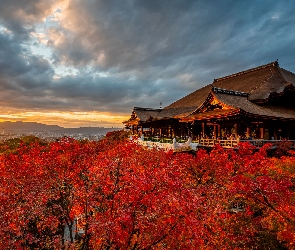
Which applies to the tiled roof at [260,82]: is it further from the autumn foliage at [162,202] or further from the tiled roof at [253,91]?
the autumn foliage at [162,202]

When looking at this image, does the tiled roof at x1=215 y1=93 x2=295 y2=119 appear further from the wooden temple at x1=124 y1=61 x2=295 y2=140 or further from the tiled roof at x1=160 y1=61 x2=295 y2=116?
the tiled roof at x1=160 y1=61 x2=295 y2=116

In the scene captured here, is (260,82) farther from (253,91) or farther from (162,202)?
(162,202)

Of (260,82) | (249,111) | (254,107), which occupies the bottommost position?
(249,111)

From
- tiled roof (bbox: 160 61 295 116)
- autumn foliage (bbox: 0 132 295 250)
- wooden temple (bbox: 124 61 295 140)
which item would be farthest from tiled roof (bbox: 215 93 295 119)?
autumn foliage (bbox: 0 132 295 250)

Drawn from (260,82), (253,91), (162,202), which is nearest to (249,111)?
(253,91)

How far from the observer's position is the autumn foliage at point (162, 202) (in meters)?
10.6

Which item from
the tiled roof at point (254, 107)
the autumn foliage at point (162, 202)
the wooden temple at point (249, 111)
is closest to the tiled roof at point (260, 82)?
the wooden temple at point (249, 111)

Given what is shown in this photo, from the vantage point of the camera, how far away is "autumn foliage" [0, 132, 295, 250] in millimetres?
10609

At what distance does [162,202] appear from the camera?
35.1 ft

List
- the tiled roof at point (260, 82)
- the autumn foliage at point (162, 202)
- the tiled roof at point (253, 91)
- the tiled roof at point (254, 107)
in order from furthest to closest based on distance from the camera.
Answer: the tiled roof at point (260, 82) → the tiled roof at point (253, 91) → the tiled roof at point (254, 107) → the autumn foliage at point (162, 202)

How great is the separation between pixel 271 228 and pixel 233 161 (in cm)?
530

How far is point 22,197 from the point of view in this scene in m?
14.6

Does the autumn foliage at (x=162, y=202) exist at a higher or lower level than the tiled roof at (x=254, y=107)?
lower

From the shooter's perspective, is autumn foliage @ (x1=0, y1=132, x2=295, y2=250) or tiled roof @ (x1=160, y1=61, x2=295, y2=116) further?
tiled roof @ (x1=160, y1=61, x2=295, y2=116)
